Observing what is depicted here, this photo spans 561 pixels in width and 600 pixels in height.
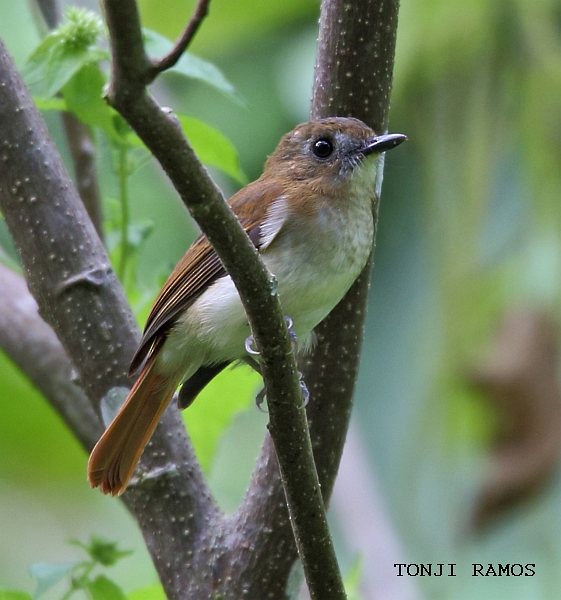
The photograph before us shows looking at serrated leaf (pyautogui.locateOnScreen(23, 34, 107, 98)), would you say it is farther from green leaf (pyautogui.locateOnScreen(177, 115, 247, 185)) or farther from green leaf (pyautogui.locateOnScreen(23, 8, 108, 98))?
green leaf (pyautogui.locateOnScreen(177, 115, 247, 185))

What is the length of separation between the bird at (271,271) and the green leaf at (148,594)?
259 millimetres

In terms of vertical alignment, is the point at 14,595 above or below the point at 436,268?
below

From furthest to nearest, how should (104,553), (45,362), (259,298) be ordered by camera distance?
(45,362) < (104,553) < (259,298)

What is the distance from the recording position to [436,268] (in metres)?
3.80

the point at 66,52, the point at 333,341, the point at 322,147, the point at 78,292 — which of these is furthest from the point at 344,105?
the point at 78,292

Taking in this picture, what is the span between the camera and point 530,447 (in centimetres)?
341

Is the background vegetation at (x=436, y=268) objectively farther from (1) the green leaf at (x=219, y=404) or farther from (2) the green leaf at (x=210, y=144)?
(2) the green leaf at (x=210, y=144)

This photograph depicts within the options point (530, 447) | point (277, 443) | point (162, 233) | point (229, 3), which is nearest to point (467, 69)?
point (229, 3)

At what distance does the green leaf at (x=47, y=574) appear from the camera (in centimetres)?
233

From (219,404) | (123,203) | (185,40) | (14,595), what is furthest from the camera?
(219,404)

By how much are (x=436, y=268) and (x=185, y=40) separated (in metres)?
2.49

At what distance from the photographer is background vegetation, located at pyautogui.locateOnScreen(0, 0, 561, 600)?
3396 millimetres

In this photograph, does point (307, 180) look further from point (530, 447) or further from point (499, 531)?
point (499, 531)

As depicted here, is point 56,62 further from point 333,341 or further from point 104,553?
point 104,553
